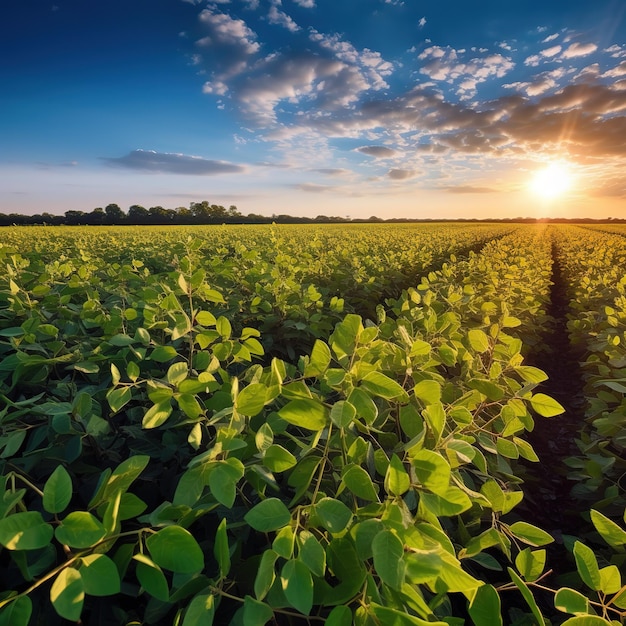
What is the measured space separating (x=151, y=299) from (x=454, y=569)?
1.75 m

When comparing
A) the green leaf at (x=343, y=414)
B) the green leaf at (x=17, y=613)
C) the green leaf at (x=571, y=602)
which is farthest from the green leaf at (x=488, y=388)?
the green leaf at (x=17, y=613)

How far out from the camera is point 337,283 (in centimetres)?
553

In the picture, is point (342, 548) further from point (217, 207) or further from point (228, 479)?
point (217, 207)

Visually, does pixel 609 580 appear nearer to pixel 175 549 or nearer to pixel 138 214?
pixel 175 549

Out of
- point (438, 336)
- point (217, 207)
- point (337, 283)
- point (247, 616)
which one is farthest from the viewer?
point (217, 207)

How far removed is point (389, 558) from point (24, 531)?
64 cm

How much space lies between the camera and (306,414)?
0.93 m

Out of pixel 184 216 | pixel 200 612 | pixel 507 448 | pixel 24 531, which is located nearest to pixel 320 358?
pixel 200 612

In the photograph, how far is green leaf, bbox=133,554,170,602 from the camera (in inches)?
30.0

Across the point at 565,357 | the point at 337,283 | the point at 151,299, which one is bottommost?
the point at 565,357

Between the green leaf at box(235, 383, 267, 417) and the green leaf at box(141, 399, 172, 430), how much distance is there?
25 centimetres

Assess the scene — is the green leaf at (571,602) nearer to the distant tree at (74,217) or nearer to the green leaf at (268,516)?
the green leaf at (268,516)

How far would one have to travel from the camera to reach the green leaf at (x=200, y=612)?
0.74 meters

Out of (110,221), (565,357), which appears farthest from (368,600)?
(110,221)
